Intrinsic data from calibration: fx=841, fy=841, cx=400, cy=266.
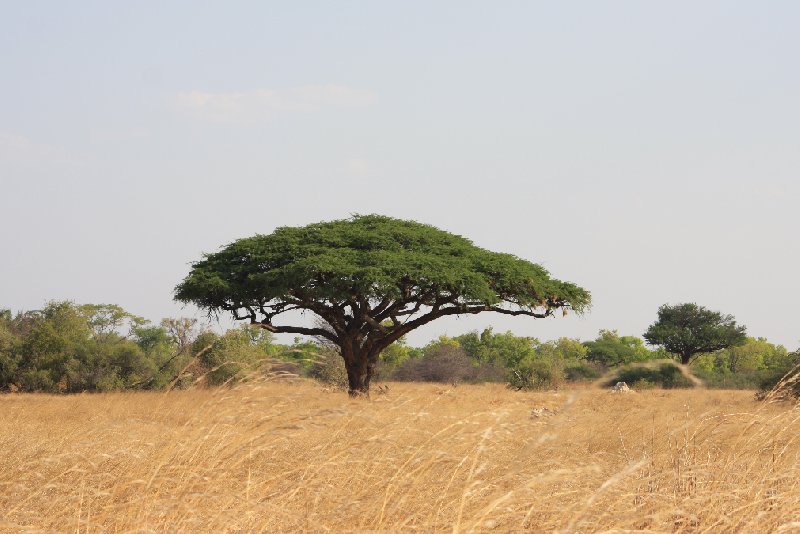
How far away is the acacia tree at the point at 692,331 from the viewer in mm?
55062

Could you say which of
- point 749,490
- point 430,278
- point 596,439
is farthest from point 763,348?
point 749,490

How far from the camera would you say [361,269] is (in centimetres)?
2483

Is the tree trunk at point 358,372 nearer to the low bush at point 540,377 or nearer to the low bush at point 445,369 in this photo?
the low bush at point 540,377

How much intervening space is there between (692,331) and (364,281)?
122 feet

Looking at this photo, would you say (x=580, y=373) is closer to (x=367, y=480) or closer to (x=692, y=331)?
(x=692, y=331)

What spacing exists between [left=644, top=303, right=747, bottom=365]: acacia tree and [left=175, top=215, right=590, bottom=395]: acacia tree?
28.6 m

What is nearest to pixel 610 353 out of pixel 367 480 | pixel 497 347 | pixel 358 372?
pixel 497 347

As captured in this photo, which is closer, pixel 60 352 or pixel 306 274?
pixel 306 274

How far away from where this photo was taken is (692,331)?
182ft

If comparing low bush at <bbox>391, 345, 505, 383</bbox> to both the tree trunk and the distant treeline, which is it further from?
the tree trunk

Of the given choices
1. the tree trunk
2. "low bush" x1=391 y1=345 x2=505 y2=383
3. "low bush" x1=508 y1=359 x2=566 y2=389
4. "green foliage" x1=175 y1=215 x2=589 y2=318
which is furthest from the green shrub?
the tree trunk

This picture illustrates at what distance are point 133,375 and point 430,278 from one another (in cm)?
1538

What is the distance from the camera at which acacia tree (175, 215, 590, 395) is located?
2547 cm

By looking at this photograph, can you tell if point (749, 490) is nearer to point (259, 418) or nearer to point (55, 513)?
point (259, 418)
